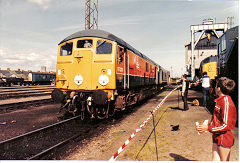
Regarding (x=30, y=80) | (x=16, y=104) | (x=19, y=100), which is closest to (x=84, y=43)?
(x=16, y=104)

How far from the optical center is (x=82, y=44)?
7.63m

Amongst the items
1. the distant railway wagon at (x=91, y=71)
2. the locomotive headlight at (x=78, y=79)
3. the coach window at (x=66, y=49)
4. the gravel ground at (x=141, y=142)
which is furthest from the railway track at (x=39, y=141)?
the coach window at (x=66, y=49)

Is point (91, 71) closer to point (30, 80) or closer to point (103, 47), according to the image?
point (103, 47)

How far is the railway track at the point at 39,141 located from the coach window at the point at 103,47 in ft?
10.4

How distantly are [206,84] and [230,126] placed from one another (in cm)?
747

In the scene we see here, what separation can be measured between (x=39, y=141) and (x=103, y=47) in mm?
4259

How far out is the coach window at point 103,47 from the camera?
7379mm

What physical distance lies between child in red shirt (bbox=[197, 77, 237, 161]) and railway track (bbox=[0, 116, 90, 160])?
4104mm

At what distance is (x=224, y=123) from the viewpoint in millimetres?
2396

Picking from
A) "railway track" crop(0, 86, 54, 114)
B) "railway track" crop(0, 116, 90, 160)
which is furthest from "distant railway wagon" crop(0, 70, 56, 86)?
"railway track" crop(0, 116, 90, 160)

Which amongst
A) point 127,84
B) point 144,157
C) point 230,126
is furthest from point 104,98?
point 230,126

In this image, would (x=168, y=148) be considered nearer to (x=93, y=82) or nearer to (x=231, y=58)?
(x=93, y=82)

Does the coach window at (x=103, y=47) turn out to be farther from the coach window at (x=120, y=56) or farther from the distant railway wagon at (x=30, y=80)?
the distant railway wagon at (x=30, y=80)

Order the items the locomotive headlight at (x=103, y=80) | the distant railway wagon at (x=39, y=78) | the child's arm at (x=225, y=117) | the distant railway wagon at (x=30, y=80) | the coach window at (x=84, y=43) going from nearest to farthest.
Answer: the child's arm at (x=225, y=117) → the locomotive headlight at (x=103, y=80) → the coach window at (x=84, y=43) → the distant railway wagon at (x=30, y=80) → the distant railway wagon at (x=39, y=78)
